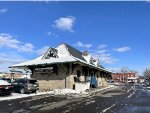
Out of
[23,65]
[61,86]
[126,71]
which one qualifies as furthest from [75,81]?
[126,71]

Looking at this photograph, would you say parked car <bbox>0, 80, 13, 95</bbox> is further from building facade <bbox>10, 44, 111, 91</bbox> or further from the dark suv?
building facade <bbox>10, 44, 111, 91</bbox>

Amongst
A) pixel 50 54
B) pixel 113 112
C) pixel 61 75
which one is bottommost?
pixel 113 112

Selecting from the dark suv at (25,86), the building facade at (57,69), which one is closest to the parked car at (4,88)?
the dark suv at (25,86)

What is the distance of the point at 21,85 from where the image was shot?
2803 cm

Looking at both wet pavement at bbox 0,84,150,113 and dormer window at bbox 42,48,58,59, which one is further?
dormer window at bbox 42,48,58,59

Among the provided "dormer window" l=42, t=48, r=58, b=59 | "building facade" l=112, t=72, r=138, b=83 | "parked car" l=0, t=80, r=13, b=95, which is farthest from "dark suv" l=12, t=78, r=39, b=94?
"building facade" l=112, t=72, r=138, b=83

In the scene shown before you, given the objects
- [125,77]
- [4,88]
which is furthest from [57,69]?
[125,77]

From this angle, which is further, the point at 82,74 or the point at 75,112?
the point at 82,74

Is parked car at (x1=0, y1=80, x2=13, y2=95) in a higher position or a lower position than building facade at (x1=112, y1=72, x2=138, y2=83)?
lower

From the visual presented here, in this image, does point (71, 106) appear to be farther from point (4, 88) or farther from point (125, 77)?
point (125, 77)

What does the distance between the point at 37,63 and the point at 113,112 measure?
74.1 feet

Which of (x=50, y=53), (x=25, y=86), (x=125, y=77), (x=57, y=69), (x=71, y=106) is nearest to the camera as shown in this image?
(x=71, y=106)

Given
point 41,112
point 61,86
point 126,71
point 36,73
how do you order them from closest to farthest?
1. point 41,112
2. point 61,86
3. point 36,73
4. point 126,71

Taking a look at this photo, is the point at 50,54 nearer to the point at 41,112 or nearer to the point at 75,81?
the point at 75,81
